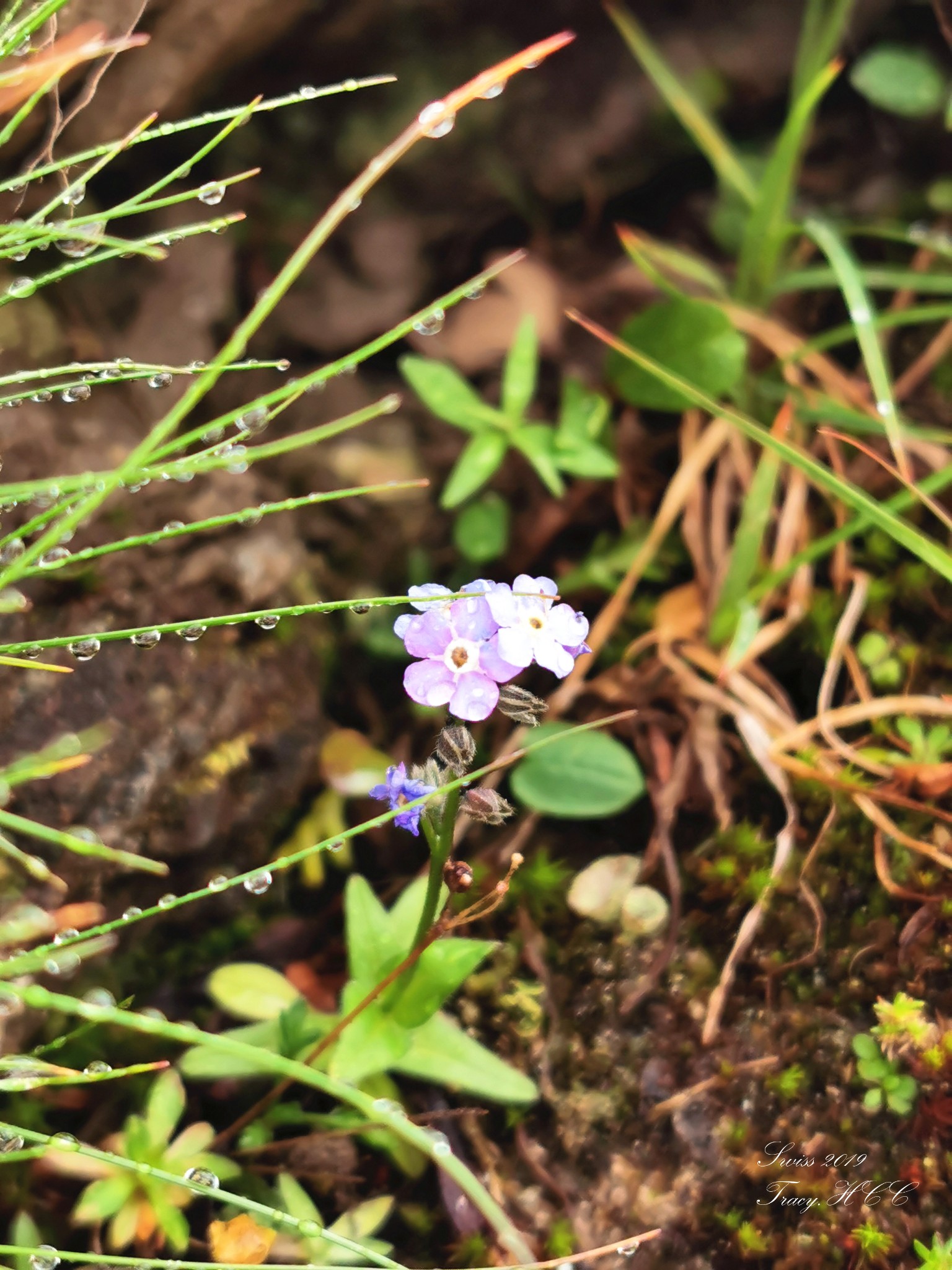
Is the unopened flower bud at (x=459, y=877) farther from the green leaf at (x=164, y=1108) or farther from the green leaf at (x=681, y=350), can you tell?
the green leaf at (x=681, y=350)

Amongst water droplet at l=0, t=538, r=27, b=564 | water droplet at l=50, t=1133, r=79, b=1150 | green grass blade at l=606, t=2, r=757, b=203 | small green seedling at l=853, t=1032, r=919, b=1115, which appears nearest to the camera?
water droplet at l=50, t=1133, r=79, b=1150

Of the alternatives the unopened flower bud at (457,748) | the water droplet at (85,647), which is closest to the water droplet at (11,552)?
the water droplet at (85,647)

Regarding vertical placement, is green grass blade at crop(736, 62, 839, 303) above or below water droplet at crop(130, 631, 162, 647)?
below

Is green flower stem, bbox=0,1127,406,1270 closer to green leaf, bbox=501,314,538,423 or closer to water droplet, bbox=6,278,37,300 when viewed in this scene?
water droplet, bbox=6,278,37,300

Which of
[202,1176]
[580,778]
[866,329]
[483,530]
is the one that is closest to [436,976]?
[202,1176]

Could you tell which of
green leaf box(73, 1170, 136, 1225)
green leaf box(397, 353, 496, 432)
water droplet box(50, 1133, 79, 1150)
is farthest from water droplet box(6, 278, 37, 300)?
green leaf box(73, 1170, 136, 1225)
